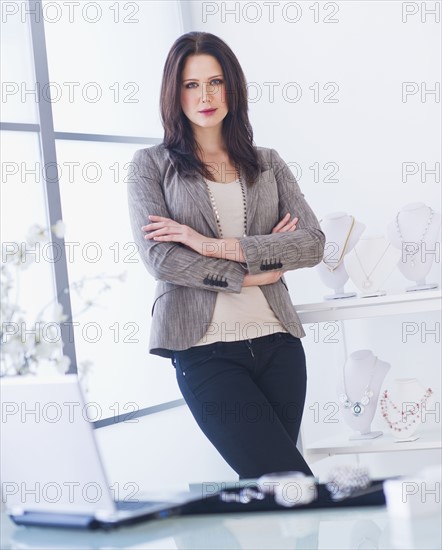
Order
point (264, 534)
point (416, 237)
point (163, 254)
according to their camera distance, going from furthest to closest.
Answer: point (416, 237) < point (163, 254) < point (264, 534)

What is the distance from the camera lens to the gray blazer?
7.27 feet

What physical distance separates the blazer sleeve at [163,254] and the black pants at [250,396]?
0.17 metres

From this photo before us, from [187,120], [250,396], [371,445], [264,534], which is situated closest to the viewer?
[264,534]

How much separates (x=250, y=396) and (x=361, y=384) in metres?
1.00

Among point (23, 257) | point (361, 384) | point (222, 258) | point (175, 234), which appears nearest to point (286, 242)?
point (222, 258)

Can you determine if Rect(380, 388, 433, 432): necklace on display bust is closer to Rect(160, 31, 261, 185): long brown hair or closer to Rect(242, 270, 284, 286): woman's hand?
Rect(242, 270, 284, 286): woman's hand

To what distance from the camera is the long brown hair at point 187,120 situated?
2.30 meters

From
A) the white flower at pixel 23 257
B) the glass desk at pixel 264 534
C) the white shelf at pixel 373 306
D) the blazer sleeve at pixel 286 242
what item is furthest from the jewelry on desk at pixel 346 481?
the white shelf at pixel 373 306

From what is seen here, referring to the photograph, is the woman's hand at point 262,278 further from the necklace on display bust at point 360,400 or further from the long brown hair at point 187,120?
the necklace on display bust at point 360,400

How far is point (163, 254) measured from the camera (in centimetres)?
225

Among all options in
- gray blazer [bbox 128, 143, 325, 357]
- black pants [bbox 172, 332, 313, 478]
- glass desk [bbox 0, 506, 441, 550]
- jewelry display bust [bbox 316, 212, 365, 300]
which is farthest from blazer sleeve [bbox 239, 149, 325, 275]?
glass desk [bbox 0, 506, 441, 550]

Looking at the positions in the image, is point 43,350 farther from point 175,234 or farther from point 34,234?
point 175,234

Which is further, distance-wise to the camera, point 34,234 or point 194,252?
point 194,252

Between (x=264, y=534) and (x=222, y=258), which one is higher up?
(x=222, y=258)
